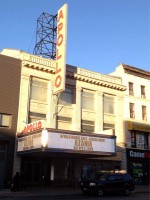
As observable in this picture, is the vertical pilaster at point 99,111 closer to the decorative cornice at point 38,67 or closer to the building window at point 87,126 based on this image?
the building window at point 87,126

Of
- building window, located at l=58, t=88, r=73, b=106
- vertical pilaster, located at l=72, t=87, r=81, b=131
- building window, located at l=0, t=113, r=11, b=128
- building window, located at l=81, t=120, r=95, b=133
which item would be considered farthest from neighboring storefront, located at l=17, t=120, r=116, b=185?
building window, located at l=58, t=88, r=73, b=106

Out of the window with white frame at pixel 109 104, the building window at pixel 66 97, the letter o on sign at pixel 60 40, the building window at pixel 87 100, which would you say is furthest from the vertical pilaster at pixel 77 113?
the letter o on sign at pixel 60 40

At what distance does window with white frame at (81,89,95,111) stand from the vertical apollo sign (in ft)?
16.9

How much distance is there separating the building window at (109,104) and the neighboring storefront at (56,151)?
23.5 feet

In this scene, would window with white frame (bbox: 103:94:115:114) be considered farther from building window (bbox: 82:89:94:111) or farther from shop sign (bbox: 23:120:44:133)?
shop sign (bbox: 23:120:44:133)

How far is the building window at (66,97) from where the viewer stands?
108ft

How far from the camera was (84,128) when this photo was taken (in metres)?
34.1

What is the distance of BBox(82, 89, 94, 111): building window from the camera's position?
115ft

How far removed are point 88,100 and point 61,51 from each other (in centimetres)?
783

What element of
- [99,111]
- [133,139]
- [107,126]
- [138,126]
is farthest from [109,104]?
[133,139]

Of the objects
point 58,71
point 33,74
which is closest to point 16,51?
point 33,74

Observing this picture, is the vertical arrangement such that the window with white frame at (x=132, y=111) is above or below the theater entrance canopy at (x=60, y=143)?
above

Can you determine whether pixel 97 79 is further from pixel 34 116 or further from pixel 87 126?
pixel 34 116

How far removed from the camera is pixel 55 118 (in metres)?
31.7
